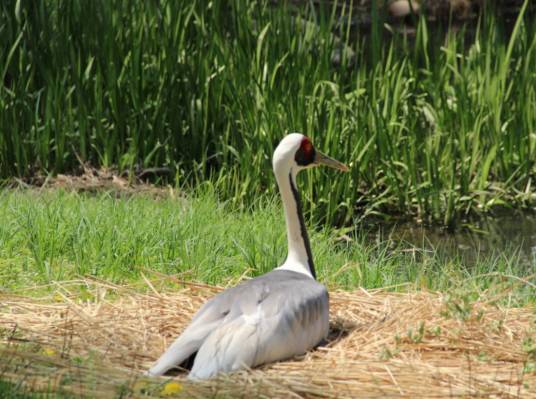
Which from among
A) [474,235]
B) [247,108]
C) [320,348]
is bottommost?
[474,235]

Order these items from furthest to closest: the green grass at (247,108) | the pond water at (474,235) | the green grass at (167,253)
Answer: the green grass at (247,108) < the pond water at (474,235) < the green grass at (167,253)

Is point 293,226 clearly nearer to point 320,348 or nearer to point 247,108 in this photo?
point 320,348

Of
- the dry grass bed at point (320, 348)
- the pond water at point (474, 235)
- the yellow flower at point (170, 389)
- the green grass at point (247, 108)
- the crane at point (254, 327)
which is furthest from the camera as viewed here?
the green grass at point (247, 108)

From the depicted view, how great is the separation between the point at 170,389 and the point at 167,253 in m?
2.09

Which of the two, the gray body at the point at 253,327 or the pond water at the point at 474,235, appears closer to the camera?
the gray body at the point at 253,327

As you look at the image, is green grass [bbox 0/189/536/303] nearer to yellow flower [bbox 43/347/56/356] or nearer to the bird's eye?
the bird's eye

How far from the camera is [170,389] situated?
3760 millimetres

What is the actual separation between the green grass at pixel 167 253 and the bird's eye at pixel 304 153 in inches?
30.4

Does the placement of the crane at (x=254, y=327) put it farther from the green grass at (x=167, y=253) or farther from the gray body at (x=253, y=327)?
the green grass at (x=167, y=253)

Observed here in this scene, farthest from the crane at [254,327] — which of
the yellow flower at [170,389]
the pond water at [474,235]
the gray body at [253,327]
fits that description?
the pond water at [474,235]

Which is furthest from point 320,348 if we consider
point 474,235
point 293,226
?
point 474,235

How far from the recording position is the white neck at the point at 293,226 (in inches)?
194

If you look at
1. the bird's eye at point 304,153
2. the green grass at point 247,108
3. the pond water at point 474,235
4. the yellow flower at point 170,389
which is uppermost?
the bird's eye at point 304,153

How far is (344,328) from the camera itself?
15.6ft
